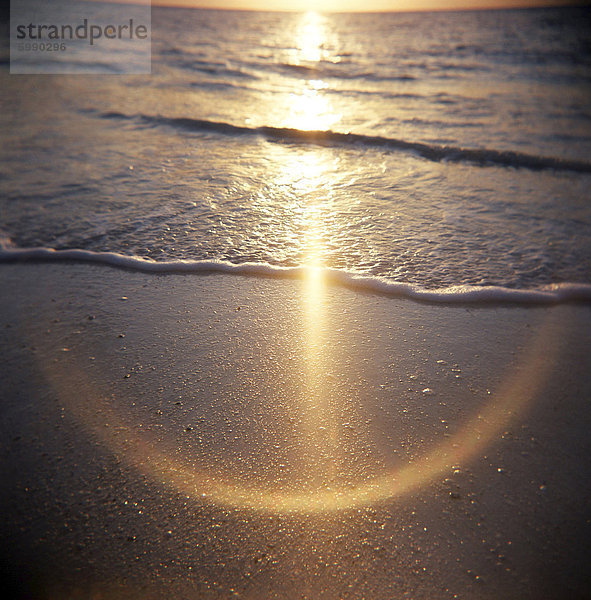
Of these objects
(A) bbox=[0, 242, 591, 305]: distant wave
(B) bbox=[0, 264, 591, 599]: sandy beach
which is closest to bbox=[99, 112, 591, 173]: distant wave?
(A) bbox=[0, 242, 591, 305]: distant wave

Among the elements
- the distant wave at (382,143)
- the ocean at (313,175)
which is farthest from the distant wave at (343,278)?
the distant wave at (382,143)

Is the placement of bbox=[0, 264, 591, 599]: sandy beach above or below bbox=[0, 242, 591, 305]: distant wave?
below

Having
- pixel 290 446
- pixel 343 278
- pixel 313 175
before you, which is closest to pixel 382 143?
pixel 313 175

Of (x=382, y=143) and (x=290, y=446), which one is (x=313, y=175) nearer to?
(x=382, y=143)

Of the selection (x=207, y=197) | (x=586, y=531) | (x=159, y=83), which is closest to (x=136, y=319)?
(x=207, y=197)

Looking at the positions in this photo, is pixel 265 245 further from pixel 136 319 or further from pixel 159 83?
A: pixel 159 83

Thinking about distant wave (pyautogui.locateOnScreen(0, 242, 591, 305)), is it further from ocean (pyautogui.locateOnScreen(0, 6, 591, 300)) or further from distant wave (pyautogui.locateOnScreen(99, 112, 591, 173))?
distant wave (pyautogui.locateOnScreen(99, 112, 591, 173))

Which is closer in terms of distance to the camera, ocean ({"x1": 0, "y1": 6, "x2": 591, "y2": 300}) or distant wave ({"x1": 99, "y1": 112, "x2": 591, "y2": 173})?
ocean ({"x1": 0, "y1": 6, "x2": 591, "y2": 300})
